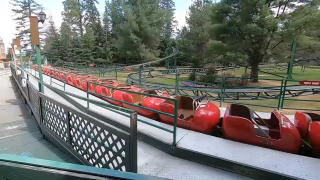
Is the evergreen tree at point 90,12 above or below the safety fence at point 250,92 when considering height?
above

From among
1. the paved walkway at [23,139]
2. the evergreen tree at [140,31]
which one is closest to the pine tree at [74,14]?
the evergreen tree at [140,31]

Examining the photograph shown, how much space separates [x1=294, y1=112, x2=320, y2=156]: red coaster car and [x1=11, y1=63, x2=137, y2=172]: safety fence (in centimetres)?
214

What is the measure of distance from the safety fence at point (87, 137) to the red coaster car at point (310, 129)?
214 cm

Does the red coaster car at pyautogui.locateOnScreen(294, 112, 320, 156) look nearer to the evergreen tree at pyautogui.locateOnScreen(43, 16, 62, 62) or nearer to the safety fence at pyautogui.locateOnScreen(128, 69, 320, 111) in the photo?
the safety fence at pyautogui.locateOnScreen(128, 69, 320, 111)

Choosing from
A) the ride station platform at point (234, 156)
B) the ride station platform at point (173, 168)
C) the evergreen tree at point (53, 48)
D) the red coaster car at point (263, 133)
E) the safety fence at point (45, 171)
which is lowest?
the ride station platform at point (173, 168)

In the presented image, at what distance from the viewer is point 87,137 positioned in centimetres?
257

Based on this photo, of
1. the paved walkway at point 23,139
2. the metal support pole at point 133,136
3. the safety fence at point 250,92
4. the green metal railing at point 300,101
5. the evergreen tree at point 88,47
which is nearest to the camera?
the metal support pole at point 133,136

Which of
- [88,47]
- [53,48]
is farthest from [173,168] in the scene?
[53,48]

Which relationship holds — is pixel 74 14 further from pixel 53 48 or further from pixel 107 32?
pixel 53 48

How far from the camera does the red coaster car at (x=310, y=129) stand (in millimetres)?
2244

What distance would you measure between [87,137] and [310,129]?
9.42ft

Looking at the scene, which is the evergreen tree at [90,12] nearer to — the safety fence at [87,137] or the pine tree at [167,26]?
the pine tree at [167,26]

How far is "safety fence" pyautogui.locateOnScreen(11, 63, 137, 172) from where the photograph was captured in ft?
6.21

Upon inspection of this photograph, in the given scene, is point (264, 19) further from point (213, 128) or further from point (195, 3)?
point (195, 3)
